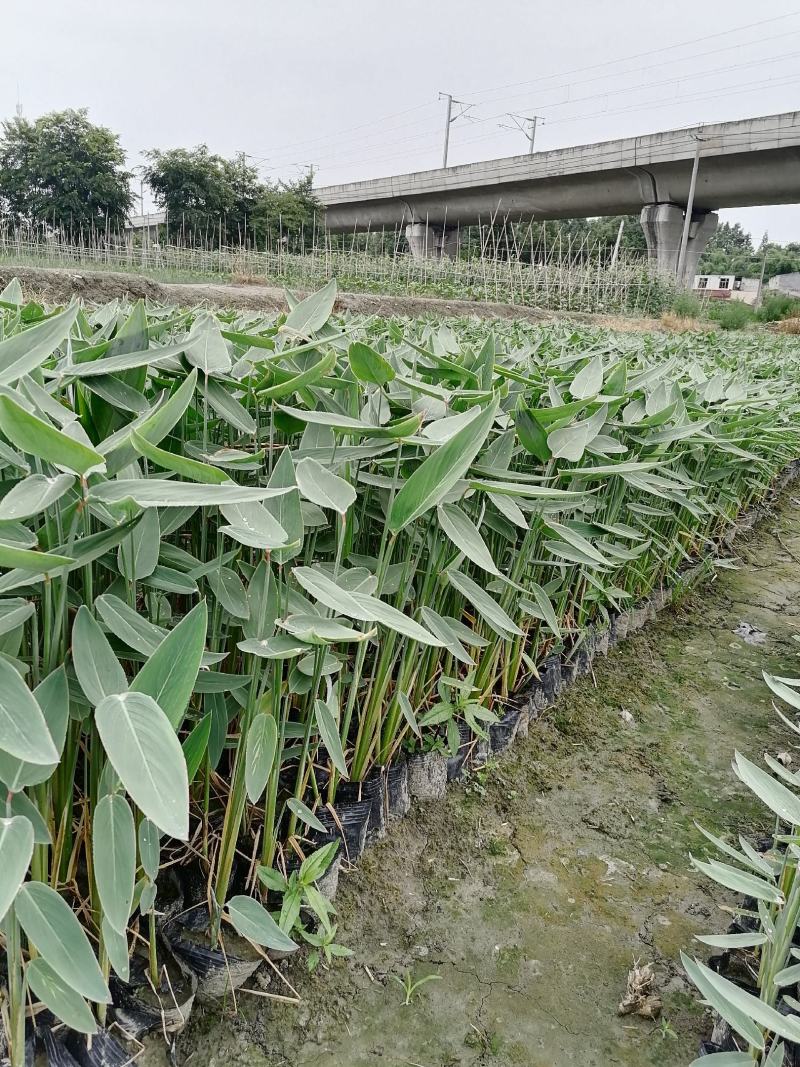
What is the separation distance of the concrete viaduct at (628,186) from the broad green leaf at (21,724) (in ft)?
59.1

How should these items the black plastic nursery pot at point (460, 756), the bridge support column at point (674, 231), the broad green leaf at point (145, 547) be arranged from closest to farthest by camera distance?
the broad green leaf at point (145, 547) → the black plastic nursery pot at point (460, 756) → the bridge support column at point (674, 231)

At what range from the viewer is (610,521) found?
1723 mm

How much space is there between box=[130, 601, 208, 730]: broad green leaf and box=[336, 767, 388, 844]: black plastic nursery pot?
27.3 inches

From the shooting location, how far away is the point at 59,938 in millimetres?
550

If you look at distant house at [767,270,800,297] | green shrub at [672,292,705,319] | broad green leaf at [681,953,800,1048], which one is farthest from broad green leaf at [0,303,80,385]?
distant house at [767,270,800,297]

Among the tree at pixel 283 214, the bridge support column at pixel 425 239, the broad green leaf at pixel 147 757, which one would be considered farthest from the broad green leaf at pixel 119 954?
the bridge support column at pixel 425 239

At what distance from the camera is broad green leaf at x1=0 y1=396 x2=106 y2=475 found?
47 cm

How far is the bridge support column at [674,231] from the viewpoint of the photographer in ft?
Result: 74.0

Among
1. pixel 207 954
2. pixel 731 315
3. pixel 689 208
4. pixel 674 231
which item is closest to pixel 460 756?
pixel 207 954

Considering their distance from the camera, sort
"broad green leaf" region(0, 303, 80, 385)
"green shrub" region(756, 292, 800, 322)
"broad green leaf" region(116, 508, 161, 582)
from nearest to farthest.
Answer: "broad green leaf" region(0, 303, 80, 385)
"broad green leaf" region(116, 508, 161, 582)
"green shrub" region(756, 292, 800, 322)

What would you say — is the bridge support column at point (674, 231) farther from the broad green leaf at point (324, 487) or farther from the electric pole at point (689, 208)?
the broad green leaf at point (324, 487)

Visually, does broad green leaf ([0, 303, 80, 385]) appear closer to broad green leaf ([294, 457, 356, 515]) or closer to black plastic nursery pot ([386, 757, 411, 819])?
broad green leaf ([294, 457, 356, 515])

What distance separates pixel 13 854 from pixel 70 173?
29986 millimetres

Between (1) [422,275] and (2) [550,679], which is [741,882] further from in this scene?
(1) [422,275]
